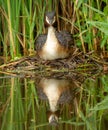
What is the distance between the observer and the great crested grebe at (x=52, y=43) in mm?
8998

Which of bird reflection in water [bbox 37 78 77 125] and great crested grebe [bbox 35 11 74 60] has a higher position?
great crested grebe [bbox 35 11 74 60]

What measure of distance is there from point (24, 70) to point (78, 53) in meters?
0.93

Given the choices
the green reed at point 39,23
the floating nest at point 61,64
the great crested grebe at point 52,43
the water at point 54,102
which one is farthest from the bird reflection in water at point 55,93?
the green reed at point 39,23

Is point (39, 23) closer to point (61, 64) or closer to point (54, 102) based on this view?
point (61, 64)

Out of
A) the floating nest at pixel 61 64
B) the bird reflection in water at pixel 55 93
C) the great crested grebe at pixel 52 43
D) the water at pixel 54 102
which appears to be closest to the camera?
the water at pixel 54 102

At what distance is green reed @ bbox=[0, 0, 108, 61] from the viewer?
29.7 feet

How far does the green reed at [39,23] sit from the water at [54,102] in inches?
36.0

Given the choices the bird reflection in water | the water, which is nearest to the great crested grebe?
the water

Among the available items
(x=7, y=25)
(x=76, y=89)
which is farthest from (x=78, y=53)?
(x=76, y=89)

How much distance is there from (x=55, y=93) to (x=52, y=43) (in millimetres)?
2098

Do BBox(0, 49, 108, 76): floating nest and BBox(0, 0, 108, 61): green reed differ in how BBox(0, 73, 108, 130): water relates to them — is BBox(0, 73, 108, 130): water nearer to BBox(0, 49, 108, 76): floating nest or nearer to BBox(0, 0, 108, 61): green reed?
BBox(0, 49, 108, 76): floating nest

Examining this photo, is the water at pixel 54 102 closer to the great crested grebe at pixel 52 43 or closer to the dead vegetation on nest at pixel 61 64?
the dead vegetation on nest at pixel 61 64

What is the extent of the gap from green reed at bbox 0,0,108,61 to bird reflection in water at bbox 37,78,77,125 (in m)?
1.28

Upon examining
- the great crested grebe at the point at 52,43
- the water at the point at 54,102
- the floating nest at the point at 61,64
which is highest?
the great crested grebe at the point at 52,43
